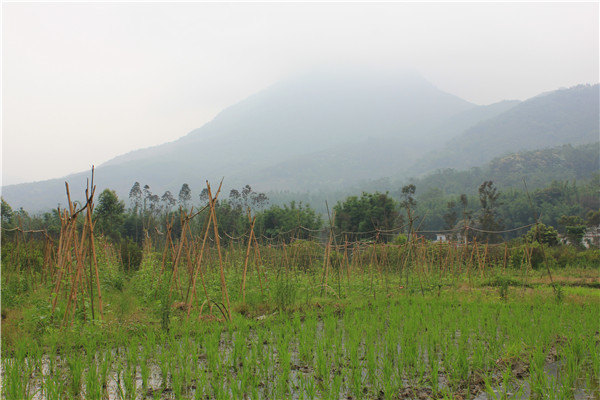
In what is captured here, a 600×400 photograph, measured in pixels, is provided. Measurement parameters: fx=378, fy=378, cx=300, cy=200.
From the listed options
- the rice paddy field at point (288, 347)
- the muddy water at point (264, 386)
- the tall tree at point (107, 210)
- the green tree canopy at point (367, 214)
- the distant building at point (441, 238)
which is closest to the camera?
the muddy water at point (264, 386)

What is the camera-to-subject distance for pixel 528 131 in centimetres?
14362

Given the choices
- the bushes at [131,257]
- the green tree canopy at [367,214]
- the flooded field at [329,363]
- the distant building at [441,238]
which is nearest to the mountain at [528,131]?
the distant building at [441,238]

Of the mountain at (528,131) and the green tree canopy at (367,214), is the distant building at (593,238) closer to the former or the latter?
the green tree canopy at (367,214)

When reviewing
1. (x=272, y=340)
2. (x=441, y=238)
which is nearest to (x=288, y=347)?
(x=272, y=340)

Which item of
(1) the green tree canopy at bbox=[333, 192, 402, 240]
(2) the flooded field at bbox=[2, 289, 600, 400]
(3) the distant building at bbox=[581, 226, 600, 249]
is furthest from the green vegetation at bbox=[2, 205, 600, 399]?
(3) the distant building at bbox=[581, 226, 600, 249]

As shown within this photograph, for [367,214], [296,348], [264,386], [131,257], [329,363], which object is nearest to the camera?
[264,386]

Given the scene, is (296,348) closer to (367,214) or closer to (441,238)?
(441,238)

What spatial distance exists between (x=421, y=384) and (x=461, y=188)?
86.3 m

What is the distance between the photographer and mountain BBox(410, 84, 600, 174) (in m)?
135

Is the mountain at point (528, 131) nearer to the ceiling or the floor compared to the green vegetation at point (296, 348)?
nearer to the ceiling

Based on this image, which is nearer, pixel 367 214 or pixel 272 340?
pixel 272 340

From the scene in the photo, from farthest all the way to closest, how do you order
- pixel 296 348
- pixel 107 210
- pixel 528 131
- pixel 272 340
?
pixel 528 131
pixel 107 210
pixel 272 340
pixel 296 348

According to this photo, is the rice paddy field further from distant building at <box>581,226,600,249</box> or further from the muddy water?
distant building at <box>581,226,600,249</box>

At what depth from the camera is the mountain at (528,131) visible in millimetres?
135000
